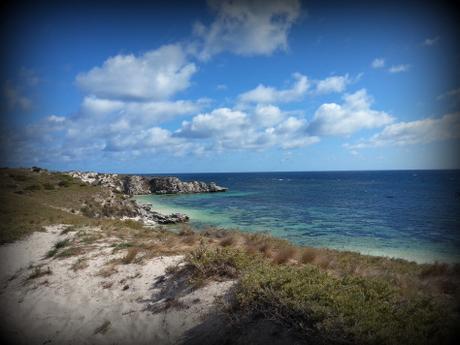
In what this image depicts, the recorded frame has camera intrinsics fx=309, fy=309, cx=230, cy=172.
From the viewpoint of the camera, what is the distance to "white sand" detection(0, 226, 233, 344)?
8930 mm

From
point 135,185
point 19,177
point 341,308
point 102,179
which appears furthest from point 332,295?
point 135,185

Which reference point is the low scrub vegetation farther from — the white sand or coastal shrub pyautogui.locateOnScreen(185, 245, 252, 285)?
the white sand

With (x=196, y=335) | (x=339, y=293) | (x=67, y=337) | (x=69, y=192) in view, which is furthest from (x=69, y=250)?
(x=69, y=192)

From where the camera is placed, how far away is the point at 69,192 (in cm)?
4703

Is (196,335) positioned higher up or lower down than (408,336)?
lower down

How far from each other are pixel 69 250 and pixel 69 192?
3513 centimetres

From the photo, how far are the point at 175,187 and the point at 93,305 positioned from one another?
9818 centimetres

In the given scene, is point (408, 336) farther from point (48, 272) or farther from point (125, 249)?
point (48, 272)

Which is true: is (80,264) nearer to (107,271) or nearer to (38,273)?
(38,273)

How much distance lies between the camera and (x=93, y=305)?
1080 cm

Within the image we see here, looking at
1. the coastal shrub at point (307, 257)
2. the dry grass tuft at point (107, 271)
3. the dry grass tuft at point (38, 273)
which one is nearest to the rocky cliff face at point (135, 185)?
the dry grass tuft at point (38, 273)

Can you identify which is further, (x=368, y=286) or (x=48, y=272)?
(x=48, y=272)

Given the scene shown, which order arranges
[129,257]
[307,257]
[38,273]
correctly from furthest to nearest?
[38,273]
[129,257]
[307,257]

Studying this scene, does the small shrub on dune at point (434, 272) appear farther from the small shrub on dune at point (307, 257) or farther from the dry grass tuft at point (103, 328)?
the dry grass tuft at point (103, 328)
